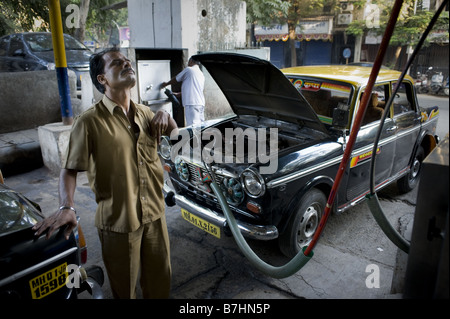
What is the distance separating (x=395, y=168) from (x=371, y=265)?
153cm

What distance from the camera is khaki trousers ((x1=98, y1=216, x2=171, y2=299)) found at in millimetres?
2104

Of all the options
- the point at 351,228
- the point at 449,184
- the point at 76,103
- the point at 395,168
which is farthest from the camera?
the point at 76,103

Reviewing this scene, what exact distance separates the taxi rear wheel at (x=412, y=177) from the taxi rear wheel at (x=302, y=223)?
2.07 metres

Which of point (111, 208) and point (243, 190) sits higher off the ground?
point (111, 208)

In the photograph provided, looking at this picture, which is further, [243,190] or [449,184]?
[243,190]

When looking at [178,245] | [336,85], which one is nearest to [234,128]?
[336,85]

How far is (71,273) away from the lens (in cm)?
198

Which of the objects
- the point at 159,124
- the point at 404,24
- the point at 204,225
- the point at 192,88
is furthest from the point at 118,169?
the point at 404,24

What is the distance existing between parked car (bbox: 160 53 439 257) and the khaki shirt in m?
0.60

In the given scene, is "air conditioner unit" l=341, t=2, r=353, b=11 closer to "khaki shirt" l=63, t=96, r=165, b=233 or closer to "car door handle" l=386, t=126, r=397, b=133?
"car door handle" l=386, t=126, r=397, b=133

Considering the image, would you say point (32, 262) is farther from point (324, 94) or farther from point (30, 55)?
point (30, 55)
